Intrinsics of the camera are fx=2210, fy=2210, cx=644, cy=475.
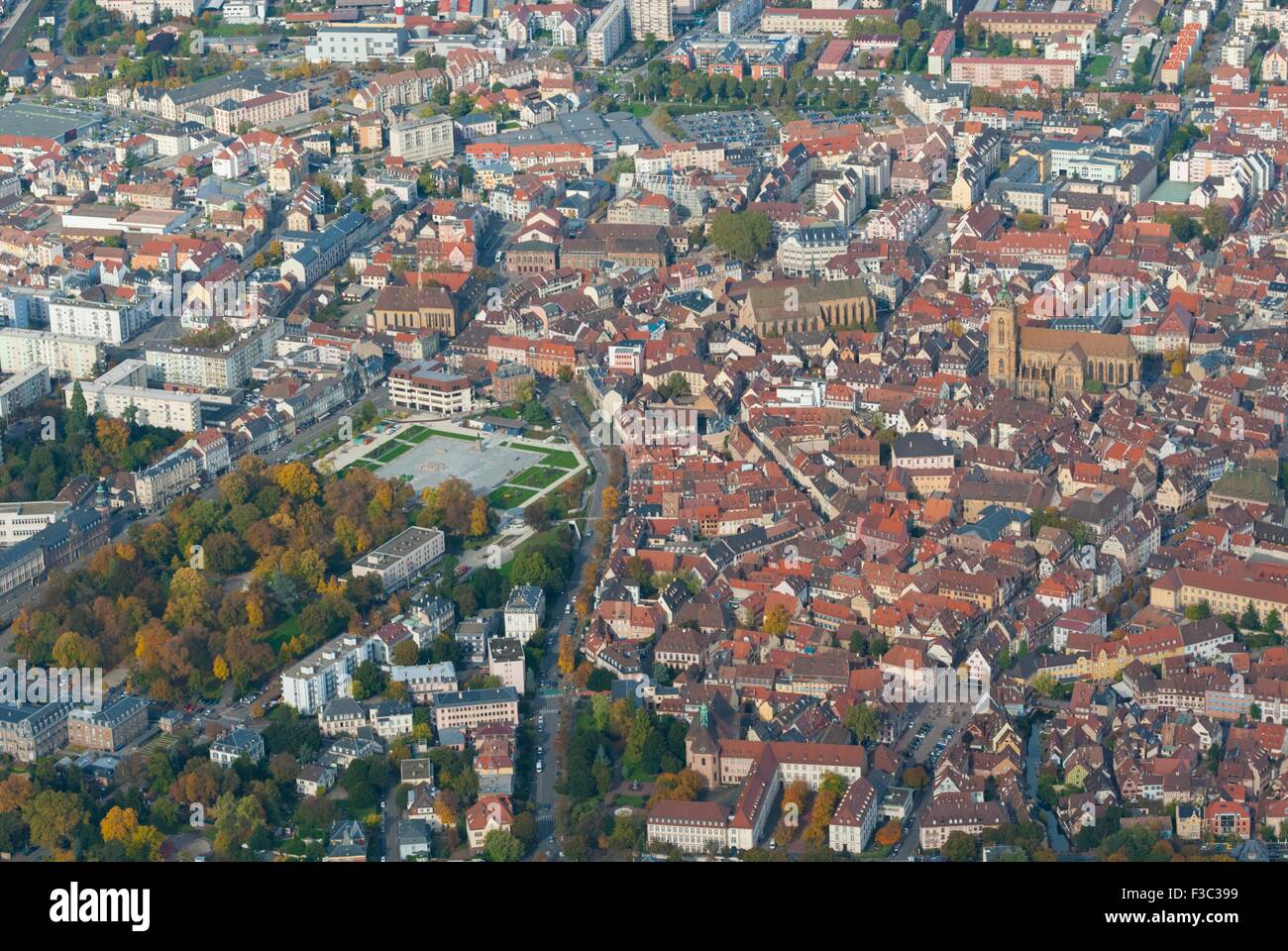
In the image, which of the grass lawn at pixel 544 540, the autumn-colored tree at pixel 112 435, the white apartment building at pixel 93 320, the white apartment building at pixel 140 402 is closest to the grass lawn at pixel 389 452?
the white apartment building at pixel 140 402

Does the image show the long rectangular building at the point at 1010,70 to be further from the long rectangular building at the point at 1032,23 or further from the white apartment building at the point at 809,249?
the white apartment building at the point at 809,249

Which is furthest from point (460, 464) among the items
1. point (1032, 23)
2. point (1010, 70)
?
point (1032, 23)

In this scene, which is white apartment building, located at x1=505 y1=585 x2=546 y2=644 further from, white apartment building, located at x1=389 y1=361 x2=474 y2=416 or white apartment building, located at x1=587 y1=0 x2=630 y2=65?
white apartment building, located at x1=587 y1=0 x2=630 y2=65

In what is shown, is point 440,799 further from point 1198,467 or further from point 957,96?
point 957,96

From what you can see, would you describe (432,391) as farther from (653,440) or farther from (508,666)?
(508,666)
